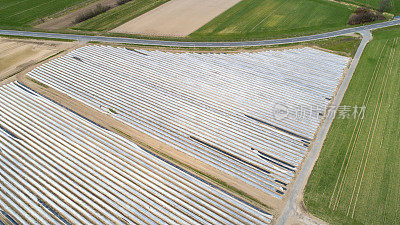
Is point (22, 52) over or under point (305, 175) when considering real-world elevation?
over

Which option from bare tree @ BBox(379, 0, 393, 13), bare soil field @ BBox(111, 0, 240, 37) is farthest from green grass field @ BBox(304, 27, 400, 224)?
bare soil field @ BBox(111, 0, 240, 37)

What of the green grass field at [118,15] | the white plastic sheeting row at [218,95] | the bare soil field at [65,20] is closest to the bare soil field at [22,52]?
the white plastic sheeting row at [218,95]

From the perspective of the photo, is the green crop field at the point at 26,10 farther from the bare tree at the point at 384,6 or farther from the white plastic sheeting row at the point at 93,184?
the bare tree at the point at 384,6

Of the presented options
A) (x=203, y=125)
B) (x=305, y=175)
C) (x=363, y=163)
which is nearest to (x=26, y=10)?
(x=203, y=125)

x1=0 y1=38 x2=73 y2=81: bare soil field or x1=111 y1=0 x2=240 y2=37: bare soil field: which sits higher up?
x1=111 y1=0 x2=240 y2=37: bare soil field

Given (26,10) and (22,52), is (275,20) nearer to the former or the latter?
(22,52)

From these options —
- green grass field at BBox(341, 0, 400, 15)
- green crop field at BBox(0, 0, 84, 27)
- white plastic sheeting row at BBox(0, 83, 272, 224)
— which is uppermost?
green grass field at BBox(341, 0, 400, 15)

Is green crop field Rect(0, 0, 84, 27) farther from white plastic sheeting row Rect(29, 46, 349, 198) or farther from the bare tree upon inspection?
the bare tree
